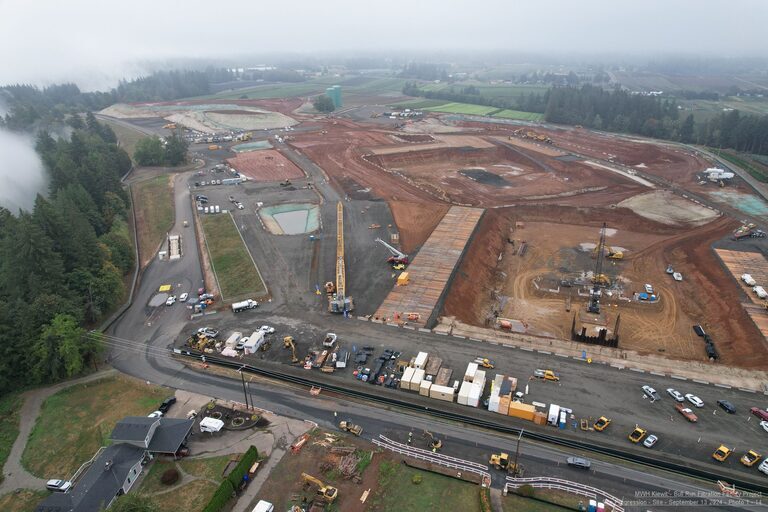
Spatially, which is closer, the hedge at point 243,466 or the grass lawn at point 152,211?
the hedge at point 243,466

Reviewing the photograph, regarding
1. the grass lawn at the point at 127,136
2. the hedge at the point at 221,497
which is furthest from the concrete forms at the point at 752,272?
the grass lawn at the point at 127,136

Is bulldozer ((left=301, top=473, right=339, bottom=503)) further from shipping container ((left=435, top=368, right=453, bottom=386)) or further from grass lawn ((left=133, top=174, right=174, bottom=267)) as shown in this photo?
grass lawn ((left=133, top=174, right=174, bottom=267))

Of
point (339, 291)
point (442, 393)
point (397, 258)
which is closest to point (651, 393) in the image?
point (442, 393)

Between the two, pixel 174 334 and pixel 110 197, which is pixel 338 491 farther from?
pixel 110 197

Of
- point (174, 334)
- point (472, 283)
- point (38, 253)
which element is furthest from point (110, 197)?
point (472, 283)

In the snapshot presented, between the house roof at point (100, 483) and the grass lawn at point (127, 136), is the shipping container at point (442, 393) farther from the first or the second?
the grass lawn at point (127, 136)
